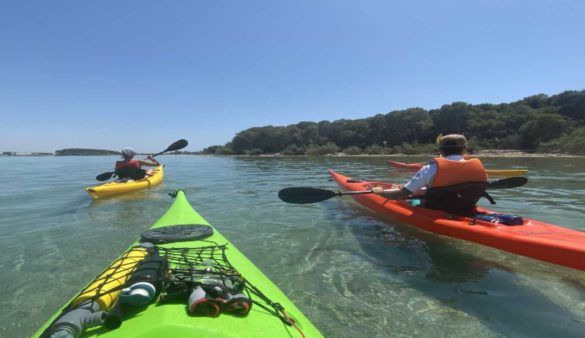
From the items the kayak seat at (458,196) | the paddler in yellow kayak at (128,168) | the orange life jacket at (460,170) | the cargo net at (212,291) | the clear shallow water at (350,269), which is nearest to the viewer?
the cargo net at (212,291)

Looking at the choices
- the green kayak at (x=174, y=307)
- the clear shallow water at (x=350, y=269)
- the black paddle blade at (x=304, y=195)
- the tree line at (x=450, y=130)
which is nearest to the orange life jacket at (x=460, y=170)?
Result: the clear shallow water at (x=350, y=269)

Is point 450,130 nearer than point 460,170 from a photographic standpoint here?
No

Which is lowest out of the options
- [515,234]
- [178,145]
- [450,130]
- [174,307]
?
[515,234]

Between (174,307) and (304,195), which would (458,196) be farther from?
(174,307)

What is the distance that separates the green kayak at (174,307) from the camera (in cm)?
199

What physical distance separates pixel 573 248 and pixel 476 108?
201 feet

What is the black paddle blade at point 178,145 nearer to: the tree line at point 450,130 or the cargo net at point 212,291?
the cargo net at point 212,291

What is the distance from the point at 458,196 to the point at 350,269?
2057mm

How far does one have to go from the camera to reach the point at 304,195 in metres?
6.37

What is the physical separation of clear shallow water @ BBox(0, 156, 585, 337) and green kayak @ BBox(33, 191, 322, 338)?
1.15 metres

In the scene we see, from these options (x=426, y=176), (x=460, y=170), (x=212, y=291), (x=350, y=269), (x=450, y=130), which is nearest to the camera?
(x=212, y=291)

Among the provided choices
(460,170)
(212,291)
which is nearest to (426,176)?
(460,170)

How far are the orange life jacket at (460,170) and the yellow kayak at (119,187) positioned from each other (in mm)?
9359

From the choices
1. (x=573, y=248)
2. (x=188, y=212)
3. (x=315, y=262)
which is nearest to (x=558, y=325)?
(x=573, y=248)
